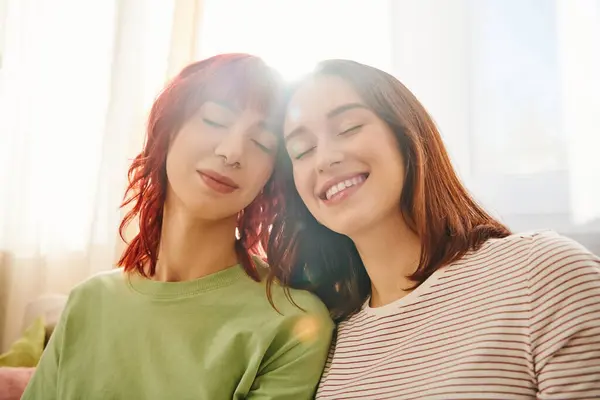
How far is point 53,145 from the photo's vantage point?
223 cm

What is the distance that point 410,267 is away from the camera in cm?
100

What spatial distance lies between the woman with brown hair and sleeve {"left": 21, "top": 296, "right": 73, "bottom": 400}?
45 cm

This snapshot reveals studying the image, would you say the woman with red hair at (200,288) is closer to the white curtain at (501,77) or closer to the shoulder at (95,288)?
the shoulder at (95,288)

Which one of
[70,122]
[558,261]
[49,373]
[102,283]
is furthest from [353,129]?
[70,122]

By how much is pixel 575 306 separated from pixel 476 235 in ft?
0.81

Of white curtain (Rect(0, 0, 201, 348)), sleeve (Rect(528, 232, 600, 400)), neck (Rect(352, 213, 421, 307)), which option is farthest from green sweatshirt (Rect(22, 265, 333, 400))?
white curtain (Rect(0, 0, 201, 348))

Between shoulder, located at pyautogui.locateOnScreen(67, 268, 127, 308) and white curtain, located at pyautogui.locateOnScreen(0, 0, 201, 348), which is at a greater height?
white curtain, located at pyautogui.locateOnScreen(0, 0, 201, 348)

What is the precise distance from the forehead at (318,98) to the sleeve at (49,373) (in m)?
0.61

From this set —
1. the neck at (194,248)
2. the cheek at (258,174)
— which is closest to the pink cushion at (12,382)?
the neck at (194,248)

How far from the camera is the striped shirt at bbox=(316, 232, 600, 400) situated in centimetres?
72

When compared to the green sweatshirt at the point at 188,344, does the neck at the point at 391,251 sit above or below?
above

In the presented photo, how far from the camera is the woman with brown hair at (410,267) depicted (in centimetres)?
75

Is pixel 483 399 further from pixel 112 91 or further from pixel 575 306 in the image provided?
pixel 112 91

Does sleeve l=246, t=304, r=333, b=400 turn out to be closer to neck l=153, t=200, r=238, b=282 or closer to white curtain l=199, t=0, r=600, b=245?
neck l=153, t=200, r=238, b=282
